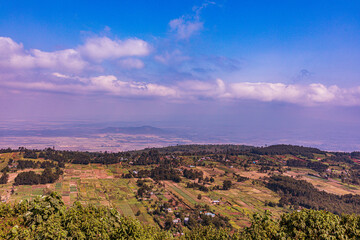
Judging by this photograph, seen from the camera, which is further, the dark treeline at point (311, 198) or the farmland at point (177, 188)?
the dark treeline at point (311, 198)

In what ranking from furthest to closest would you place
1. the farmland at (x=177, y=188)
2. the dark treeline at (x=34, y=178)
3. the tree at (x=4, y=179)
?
1. the dark treeline at (x=34, y=178)
2. the tree at (x=4, y=179)
3. the farmland at (x=177, y=188)

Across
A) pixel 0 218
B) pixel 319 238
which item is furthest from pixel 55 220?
pixel 319 238

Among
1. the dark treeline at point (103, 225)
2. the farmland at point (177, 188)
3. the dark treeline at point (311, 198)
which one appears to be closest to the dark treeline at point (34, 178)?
the farmland at point (177, 188)

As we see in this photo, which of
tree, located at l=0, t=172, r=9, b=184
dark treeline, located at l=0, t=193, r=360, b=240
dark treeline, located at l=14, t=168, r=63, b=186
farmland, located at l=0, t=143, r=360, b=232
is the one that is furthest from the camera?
dark treeline, located at l=14, t=168, r=63, b=186

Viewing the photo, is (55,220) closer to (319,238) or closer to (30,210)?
(30,210)

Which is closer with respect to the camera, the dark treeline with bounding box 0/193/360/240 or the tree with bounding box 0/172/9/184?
the dark treeline with bounding box 0/193/360/240

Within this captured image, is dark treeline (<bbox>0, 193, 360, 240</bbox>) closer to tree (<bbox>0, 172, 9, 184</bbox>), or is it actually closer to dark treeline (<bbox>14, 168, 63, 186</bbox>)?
dark treeline (<bbox>14, 168, 63, 186</bbox>)

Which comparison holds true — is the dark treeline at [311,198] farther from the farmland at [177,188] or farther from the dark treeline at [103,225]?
the dark treeline at [103,225]

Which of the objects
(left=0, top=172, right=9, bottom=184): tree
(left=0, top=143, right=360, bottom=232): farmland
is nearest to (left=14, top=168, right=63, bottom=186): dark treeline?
(left=0, top=143, right=360, bottom=232): farmland
